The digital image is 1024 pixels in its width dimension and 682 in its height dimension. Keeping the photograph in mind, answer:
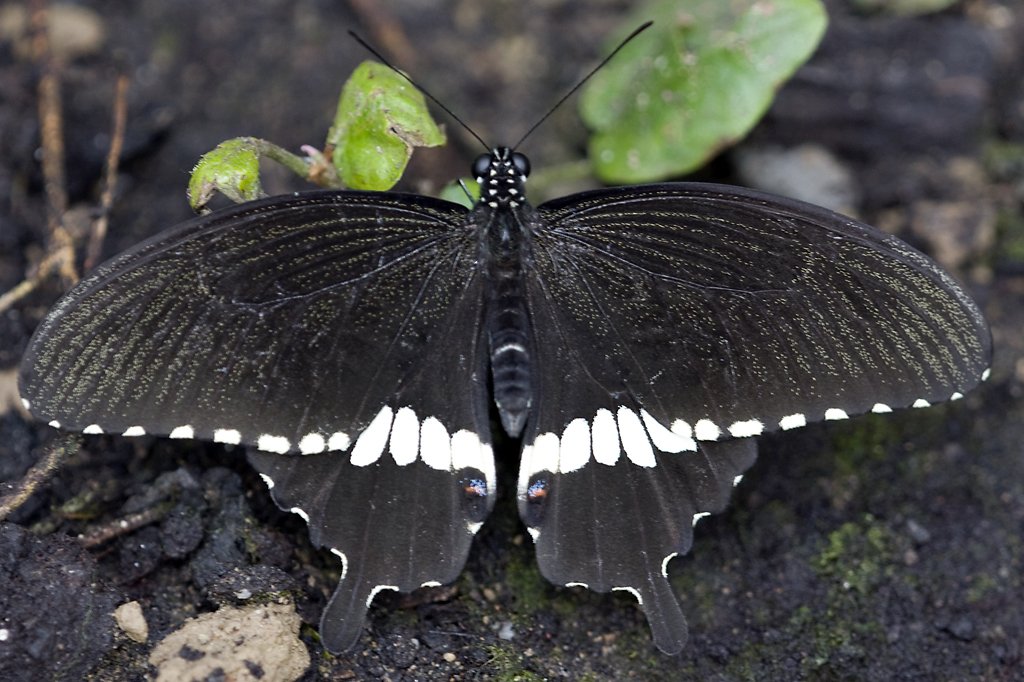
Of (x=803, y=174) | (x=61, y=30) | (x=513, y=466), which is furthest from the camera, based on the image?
(x=61, y=30)

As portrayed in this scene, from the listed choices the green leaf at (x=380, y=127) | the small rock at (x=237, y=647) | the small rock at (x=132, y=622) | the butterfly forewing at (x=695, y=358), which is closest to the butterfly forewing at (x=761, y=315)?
the butterfly forewing at (x=695, y=358)

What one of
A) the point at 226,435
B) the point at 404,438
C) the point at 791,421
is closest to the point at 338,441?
the point at 404,438

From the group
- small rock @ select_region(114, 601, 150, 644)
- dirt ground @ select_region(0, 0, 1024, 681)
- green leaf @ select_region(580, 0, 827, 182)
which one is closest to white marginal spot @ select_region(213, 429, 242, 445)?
dirt ground @ select_region(0, 0, 1024, 681)

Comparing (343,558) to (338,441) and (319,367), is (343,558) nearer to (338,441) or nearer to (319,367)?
(338,441)

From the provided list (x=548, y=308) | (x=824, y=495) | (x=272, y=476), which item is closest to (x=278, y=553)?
(x=272, y=476)

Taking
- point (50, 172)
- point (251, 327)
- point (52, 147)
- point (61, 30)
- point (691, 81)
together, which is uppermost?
point (61, 30)

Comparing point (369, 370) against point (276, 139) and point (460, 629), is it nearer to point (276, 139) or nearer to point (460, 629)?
point (460, 629)
